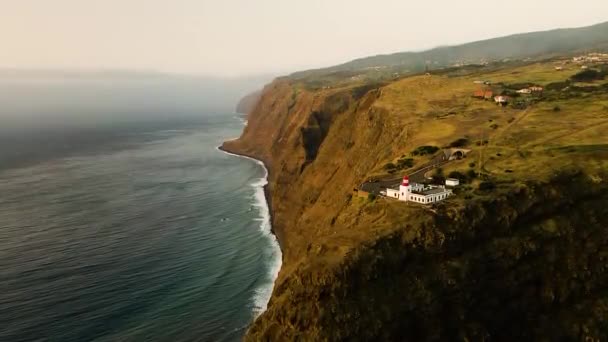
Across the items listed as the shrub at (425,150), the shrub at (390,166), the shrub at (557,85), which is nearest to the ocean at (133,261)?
the shrub at (390,166)

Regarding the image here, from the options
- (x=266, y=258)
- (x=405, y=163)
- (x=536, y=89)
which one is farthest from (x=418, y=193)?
(x=536, y=89)

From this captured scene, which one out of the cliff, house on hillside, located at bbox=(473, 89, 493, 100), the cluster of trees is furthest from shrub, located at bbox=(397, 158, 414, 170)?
house on hillside, located at bbox=(473, 89, 493, 100)

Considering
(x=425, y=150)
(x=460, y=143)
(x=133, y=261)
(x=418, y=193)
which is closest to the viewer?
(x=418, y=193)

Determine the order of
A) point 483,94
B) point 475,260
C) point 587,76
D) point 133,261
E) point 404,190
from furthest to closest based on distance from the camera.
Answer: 1. point 587,76
2. point 483,94
3. point 133,261
4. point 404,190
5. point 475,260

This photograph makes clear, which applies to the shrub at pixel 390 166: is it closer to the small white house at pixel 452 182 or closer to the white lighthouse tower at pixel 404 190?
the small white house at pixel 452 182

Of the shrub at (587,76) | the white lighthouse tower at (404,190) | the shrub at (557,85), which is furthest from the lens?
the shrub at (587,76)

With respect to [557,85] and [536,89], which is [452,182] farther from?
[557,85]

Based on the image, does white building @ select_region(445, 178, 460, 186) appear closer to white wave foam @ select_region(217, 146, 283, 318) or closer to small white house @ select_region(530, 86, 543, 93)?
white wave foam @ select_region(217, 146, 283, 318)
